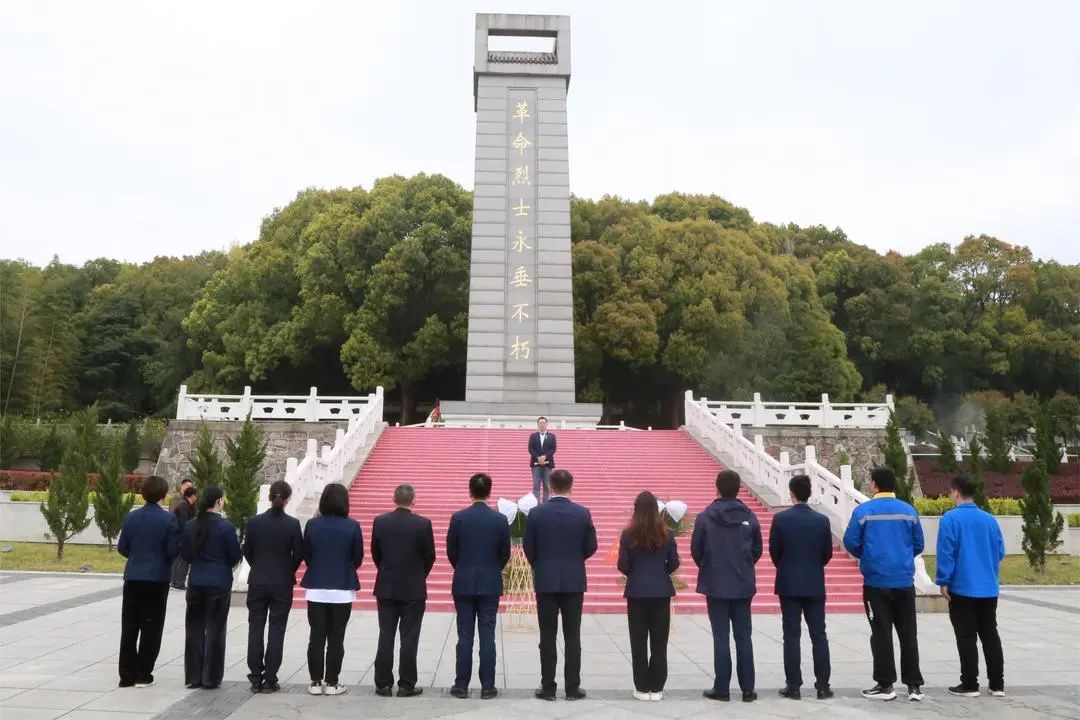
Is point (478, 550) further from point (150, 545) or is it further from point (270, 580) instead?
point (150, 545)

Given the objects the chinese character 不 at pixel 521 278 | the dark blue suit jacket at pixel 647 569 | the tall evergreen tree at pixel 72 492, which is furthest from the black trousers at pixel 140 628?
the chinese character 不 at pixel 521 278

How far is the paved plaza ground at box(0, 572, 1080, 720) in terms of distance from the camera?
14.7ft

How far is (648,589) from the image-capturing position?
187 inches

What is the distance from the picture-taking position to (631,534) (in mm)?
4820

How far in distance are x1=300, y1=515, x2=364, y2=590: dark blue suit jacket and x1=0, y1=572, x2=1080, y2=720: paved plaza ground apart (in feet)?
2.08

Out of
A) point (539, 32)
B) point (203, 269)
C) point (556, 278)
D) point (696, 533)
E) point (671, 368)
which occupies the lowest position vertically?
point (696, 533)

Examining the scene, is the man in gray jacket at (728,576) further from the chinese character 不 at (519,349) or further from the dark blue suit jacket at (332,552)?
the chinese character 不 at (519,349)

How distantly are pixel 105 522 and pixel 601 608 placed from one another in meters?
7.97

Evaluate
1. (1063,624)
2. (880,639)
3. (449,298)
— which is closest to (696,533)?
(880,639)

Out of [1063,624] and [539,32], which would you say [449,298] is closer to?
[539,32]

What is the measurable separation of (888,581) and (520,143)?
59.4 feet

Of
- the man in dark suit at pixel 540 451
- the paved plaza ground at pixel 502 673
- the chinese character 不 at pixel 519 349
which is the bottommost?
the paved plaza ground at pixel 502 673

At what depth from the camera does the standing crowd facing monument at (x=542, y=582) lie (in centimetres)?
479

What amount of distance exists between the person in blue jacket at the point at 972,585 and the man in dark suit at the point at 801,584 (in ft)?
2.44
